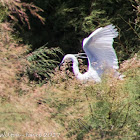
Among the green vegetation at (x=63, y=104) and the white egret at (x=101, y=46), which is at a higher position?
the green vegetation at (x=63, y=104)

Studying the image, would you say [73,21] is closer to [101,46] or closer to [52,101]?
[101,46]

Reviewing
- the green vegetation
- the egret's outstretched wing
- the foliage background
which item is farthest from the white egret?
the foliage background

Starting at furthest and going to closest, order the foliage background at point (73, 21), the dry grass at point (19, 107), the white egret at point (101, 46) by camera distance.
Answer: the foliage background at point (73, 21)
the white egret at point (101, 46)
the dry grass at point (19, 107)

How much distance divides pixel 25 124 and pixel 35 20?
9.82 ft

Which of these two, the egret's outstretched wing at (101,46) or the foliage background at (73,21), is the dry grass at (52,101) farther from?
the foliage background at (73,21)

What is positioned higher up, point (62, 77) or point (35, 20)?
point (62, 77)

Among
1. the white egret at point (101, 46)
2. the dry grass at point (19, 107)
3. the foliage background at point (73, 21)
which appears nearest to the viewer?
the dry grass at point (19, 107)

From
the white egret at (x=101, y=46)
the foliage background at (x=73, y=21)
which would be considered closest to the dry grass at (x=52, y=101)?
the white egret at (x=101, y=46)

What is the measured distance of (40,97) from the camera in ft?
4.03

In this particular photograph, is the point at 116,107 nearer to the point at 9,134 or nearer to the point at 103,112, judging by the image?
the point at 103,112

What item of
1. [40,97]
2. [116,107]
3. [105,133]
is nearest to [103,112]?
[116,107]

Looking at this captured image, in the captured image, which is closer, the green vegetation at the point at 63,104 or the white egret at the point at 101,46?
the green vegetation at the point at 63,104

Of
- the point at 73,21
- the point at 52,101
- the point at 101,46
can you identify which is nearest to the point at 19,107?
the point at 52,101

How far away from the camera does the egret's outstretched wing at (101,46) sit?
2527 millimetres
